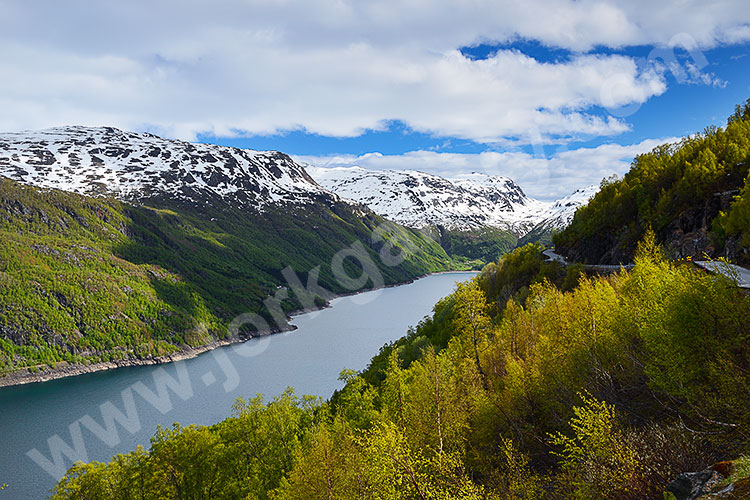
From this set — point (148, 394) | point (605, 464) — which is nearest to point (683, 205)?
point (605, 464)

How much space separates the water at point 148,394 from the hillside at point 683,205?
6167cm

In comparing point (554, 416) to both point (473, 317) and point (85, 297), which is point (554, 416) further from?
point (85, 297)

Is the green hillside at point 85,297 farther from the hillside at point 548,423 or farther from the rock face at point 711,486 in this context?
the rock face at point 711,486

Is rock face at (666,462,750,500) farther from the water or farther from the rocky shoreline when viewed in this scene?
the rocky shoreline

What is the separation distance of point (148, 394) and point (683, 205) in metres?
114

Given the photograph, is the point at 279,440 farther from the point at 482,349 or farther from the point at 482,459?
the point at 482,459

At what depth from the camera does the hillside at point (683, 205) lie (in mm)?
38500

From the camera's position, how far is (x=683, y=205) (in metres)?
48.6

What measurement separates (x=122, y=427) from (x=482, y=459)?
83942 mm

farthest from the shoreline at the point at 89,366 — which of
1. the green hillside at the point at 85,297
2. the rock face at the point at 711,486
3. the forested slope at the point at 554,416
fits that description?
the rock face at the point at 711,486

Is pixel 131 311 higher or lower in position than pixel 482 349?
higher

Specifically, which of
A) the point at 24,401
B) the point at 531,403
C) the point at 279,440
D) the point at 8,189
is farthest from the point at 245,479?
the point at 8,189

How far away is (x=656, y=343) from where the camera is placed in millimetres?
15234

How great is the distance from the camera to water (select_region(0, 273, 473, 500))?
230 feet
